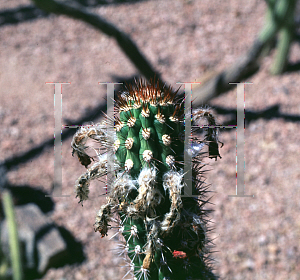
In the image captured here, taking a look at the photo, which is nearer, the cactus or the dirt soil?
the cactus

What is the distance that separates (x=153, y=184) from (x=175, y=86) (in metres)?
2.74

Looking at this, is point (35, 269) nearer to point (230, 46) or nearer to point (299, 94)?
point (299, 94)

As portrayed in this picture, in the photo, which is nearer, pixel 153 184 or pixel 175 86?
pixel 153 184

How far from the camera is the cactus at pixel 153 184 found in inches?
44.9

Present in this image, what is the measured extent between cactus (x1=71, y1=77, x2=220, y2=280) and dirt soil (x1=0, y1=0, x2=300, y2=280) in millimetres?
1444

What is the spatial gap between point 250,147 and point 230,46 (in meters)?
1.61

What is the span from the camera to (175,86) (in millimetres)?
3746

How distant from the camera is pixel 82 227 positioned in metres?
2.89

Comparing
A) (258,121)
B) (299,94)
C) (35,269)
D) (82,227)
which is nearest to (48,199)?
(82,227)

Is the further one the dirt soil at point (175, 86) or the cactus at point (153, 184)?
the dirt soil at point (175, 86)

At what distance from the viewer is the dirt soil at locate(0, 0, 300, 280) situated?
105 inches

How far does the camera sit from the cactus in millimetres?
1140

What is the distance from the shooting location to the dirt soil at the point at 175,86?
266cm

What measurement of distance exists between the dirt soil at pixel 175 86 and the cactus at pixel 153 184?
144 centimetres
